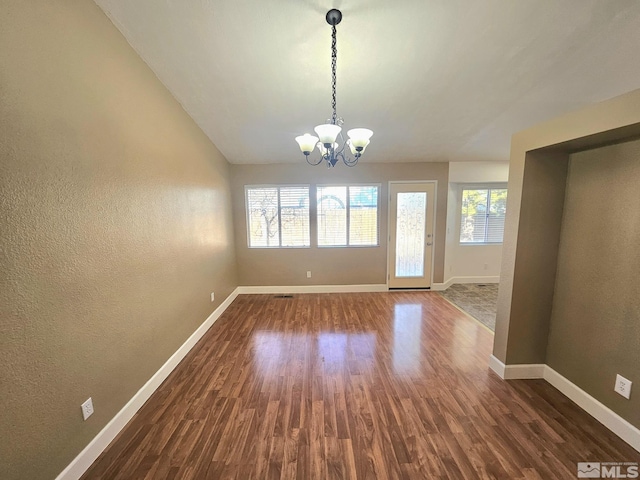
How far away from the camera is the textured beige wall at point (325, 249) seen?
4.35 meters

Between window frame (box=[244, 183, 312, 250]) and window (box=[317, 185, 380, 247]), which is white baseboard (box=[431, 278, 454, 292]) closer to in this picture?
window (box=[317, 185, 380, 247])

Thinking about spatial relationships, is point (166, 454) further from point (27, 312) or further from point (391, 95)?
point (391, 95)

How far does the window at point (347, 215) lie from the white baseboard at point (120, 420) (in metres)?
2.70

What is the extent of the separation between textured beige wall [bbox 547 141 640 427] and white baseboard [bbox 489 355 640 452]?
0.04 m

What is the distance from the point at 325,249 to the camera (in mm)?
4547

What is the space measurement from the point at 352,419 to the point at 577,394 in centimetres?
180

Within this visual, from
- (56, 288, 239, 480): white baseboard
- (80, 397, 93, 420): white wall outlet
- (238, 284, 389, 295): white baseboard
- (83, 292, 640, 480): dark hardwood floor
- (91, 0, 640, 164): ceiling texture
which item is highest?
(91, 0, 640, 164): ceiling texture

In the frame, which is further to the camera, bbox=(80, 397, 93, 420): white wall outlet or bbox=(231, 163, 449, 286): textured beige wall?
bbox=(231, 163, 449, 286): textured beige wall

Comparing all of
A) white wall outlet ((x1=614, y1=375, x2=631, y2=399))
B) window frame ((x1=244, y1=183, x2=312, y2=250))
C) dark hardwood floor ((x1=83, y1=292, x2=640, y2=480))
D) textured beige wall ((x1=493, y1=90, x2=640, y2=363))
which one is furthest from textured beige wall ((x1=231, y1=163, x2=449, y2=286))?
white wall outlet ((x1=614, y1=375, x2=631, y2=399))

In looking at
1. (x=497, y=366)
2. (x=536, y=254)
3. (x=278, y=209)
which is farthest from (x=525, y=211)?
(x=278, y=209)

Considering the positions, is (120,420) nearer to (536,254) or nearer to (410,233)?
(536,254)

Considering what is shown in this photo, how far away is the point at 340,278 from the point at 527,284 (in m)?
2.89

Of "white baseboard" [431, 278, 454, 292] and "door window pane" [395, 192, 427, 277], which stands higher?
"door window pane" [395, 192, 427, 277]

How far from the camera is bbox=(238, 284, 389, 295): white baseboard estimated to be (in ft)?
15.1
